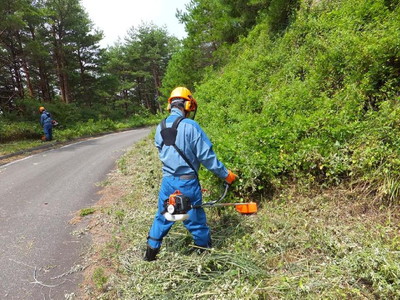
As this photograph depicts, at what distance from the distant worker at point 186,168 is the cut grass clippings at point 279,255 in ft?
0.69

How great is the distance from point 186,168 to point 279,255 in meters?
1.49

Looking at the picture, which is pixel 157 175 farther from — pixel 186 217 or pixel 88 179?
pixel 186 217

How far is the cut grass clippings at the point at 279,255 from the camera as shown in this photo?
2.36 m

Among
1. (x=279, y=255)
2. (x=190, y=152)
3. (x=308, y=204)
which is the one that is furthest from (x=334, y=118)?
(x=190, y=152)

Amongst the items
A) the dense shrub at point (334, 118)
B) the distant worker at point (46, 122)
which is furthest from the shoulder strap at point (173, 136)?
the distant worker at point (46, 122)

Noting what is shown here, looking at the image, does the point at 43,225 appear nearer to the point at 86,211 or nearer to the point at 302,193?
the point at 86,211

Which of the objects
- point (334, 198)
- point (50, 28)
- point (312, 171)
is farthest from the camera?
point (50, 28)

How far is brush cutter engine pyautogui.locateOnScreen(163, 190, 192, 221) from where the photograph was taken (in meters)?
2.75

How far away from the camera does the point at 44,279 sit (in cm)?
316

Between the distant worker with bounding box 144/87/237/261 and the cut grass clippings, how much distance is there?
0.21 metres

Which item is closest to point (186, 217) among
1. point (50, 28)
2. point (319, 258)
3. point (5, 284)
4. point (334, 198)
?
point (319, 258)

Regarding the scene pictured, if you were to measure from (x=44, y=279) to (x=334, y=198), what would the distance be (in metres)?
4.00

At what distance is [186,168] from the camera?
2928 millimetres

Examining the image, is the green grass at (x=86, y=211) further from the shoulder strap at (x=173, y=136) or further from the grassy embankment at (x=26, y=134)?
the grassy embankment at (x=26, y=134)
